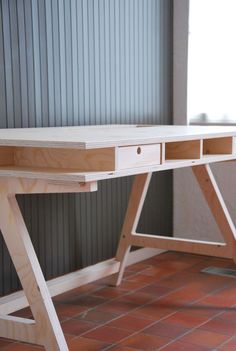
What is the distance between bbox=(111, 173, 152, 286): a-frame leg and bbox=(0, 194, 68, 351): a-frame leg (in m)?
1.32

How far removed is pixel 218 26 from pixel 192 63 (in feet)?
1.02

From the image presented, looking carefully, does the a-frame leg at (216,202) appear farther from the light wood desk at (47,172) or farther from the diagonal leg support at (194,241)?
the light wood desk at (47,172)

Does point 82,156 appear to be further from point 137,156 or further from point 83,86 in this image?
point 83,86

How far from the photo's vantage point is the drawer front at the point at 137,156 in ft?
7.02

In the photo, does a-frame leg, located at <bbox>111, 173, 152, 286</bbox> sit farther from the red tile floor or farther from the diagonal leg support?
the red tile floor

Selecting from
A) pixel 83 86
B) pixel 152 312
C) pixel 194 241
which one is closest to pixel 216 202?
pixel 194 241

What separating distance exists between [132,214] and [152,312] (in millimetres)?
635

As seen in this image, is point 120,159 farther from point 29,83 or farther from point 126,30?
point 126,30

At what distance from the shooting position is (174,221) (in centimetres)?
454

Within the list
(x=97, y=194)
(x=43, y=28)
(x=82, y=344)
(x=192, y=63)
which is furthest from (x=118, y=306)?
(x=192, y=63)

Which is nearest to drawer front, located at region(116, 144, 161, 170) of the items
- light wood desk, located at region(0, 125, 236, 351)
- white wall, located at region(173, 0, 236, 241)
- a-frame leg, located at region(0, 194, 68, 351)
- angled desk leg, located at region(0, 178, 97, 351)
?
light wood desk, located at region(0, 125, 236, 351)

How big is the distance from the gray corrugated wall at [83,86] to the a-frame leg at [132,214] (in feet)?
0.74

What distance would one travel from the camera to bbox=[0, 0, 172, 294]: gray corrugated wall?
3104mm

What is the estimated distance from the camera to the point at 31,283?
2219 millimetres
